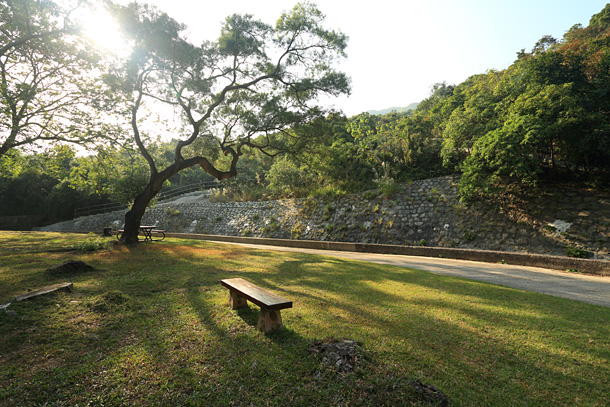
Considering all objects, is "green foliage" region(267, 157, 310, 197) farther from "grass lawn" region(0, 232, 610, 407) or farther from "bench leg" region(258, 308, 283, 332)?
"bench leg" region(258, 308, 283, 332)

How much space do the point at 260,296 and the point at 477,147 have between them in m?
10.9

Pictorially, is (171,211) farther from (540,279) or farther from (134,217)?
(540,279)

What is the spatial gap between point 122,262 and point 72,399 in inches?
229

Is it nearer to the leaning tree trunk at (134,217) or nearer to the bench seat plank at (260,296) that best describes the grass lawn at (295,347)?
the bench seat plank at (260,296)

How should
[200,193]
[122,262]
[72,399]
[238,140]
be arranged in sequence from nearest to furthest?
[72,399] → [122,262] → [238,140] → [200,193]

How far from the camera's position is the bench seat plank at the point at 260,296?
286cm

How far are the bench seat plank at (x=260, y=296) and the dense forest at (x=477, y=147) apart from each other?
9672 mm

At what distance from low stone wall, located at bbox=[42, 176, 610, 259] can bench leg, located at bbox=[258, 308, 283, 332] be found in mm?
9903

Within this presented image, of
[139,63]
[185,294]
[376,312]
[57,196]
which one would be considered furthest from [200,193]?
[376,312]

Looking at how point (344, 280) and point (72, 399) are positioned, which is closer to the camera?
point (72, 399)

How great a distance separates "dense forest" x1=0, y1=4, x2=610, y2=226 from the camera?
9078mm

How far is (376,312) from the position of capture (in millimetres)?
3775

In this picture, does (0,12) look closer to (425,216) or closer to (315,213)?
(315,213)

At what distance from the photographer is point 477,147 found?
1056 centimetres
